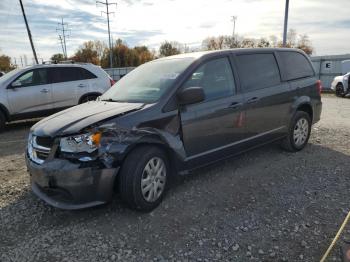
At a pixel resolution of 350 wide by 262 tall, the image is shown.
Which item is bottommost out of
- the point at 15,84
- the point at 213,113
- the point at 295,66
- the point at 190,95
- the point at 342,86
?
the point at 342,86

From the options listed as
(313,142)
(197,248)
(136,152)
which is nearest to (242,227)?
(197,248)

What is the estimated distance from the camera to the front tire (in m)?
3.55

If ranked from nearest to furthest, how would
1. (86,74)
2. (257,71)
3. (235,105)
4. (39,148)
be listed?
1. (39,148)
2. (235,105)
3. (257,71)
4. (86,74)

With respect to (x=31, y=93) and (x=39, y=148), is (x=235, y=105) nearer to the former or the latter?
(x=39, y=148)

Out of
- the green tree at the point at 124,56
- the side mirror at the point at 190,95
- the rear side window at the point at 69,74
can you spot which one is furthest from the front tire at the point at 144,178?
the green tree at the point at 124,56

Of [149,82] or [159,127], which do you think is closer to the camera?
[159,127]

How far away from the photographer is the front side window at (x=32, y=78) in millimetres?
8938

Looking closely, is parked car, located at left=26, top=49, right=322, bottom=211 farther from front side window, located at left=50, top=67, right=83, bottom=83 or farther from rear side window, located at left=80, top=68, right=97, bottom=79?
rear side window, located at left=80, top=68, right=97, bottom=79

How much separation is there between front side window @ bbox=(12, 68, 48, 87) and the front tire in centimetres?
656

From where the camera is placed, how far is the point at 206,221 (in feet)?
11.8

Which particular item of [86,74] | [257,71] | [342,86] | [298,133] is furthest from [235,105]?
[342,86]

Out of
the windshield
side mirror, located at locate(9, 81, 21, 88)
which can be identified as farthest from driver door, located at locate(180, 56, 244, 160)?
side mirror, located at locate(9, 81, 21, 88)

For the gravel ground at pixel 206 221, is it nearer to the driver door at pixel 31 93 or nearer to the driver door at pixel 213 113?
the driver door at pixel 213 113

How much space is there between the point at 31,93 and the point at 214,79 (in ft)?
20.6
